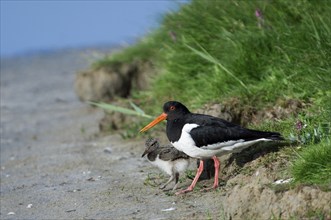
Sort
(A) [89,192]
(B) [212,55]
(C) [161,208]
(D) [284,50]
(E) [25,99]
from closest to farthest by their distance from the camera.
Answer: (C) [161,208], (A) [89,192], (D) [284,50], (B) [212,55], (E) [25,99]

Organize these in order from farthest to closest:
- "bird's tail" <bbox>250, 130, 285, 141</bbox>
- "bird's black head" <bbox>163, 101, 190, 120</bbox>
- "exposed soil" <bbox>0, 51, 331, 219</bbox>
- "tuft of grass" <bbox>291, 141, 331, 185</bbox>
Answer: "bird's black head" <bbox>163, 101, 190, 120</bbox> → "bird's tail" <bbox>250, 130, 285, 141</bbox> → "tuft of grass" <bbox>291, 141, 331, 185</bbox> → "exposed soil" <bbox>0, 51, 331, 219</bbox>

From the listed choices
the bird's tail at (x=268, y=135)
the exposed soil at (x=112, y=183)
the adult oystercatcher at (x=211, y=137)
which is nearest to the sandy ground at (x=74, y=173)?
the exposed soil at (x=112, y=183)

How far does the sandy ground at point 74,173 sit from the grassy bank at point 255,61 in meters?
0.93

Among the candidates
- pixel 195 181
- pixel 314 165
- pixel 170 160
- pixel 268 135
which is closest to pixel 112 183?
pixel 170 160

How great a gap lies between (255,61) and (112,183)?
2.41 metres

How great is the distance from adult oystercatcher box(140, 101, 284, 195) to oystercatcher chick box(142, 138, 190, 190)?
0.23 m

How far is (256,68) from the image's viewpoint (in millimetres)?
9555

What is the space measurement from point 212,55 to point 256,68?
0.85 meters

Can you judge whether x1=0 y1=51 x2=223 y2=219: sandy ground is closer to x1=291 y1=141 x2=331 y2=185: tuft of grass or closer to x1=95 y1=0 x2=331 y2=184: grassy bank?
x1=291 y1=141 x2=331 y2=185: tuft of grass

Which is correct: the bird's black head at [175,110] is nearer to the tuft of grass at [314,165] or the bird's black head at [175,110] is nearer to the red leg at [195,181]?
the red leg at [195,181]

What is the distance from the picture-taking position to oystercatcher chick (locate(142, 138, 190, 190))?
7.55 meters

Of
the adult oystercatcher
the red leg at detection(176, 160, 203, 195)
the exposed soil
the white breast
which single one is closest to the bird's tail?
the adult oystercatcher

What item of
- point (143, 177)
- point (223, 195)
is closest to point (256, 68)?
point (143, 177)

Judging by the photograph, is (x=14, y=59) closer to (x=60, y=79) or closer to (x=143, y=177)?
(x=60, y=79)
